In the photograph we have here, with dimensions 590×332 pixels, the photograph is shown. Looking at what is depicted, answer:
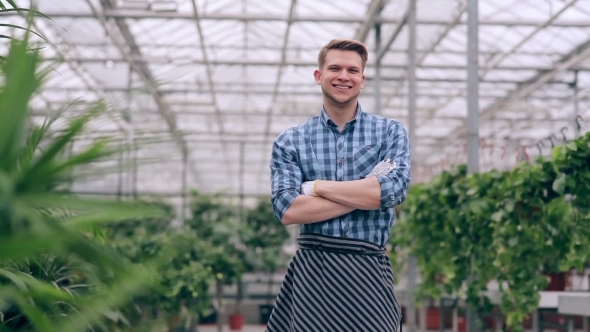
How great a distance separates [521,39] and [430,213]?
7.83 meters

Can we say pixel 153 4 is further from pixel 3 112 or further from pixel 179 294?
pixel 3 112

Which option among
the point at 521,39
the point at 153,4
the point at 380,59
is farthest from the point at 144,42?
the point at 521,39

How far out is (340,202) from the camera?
1650 millimetres

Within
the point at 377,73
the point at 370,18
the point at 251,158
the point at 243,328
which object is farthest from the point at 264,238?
the point at 251,158

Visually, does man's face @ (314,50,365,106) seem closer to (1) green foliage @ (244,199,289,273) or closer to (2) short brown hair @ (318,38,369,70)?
(2) short brown hair @ (318,38,369,70)

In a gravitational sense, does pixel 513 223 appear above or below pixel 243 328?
above

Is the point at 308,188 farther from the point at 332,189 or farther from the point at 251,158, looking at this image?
the point at 251,158

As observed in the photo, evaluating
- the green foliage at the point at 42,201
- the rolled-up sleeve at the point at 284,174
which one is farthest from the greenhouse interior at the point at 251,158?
the rolled-up sleeve at the point at 284,174

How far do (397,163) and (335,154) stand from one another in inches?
4.9

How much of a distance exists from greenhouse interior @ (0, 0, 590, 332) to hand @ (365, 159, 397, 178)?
18cm

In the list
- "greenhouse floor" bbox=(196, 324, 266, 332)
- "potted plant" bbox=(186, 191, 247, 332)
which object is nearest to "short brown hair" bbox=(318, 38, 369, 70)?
"potted plant" bbox=(186, 191, 247, 332)

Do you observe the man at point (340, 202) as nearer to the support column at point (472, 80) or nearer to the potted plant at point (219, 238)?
the support column at point (472, 80)

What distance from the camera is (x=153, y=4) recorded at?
10.5 m

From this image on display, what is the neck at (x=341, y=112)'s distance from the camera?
1753mm
